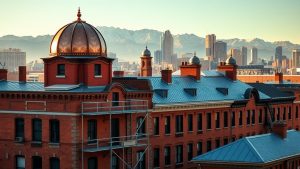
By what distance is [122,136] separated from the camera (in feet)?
Result: 192

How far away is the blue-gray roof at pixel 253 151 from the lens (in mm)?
52031

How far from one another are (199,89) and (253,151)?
23.5m

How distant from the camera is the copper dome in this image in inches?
2235

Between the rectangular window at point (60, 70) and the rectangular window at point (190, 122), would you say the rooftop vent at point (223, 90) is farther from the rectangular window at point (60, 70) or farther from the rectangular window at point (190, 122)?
the rectangular window at point (60, 70)

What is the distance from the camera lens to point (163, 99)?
67000 millimetres

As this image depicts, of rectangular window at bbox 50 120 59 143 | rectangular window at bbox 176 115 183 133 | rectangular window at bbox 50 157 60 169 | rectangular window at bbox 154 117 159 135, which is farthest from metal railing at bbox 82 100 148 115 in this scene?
rectangular window at bbox 176 115 183 133

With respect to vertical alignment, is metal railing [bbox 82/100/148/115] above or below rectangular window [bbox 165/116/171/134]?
above

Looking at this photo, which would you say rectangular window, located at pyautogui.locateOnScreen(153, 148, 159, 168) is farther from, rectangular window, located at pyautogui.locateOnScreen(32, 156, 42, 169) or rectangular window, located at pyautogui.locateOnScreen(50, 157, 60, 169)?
rectangular window, located at pyautogui.locateOnScreen(32, 156, 42, 169)

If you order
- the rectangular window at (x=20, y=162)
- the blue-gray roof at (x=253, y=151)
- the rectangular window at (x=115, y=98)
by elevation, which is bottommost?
the rectangular window at (x=20, y=162)

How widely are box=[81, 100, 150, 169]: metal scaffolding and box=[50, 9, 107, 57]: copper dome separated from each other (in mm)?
5162

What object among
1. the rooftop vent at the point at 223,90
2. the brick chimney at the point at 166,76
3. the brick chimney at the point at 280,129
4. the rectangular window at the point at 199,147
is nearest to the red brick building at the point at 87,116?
the rectangular window at the point at 199,147

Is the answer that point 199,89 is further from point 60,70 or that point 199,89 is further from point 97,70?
point 60,70

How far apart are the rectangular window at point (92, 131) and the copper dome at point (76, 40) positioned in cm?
617

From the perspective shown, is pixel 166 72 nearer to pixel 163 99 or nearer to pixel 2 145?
pixel 163 99
